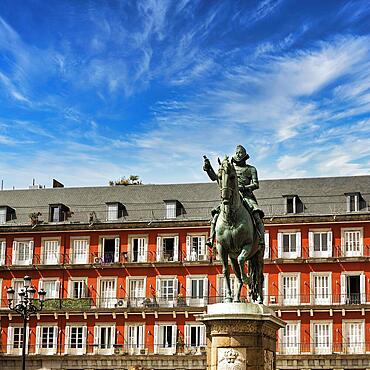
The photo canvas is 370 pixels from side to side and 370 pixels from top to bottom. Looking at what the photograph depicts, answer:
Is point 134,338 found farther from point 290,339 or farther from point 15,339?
point 290,339

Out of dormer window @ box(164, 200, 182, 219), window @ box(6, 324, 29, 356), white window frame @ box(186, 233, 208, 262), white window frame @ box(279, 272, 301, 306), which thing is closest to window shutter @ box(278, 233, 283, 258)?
white window frame @ box(279, 272, 301, 306)

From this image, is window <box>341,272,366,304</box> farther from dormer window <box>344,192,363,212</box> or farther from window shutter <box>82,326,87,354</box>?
window shutter <box>82,326,87,354</box>

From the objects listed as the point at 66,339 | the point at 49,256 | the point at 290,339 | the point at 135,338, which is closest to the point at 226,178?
the point at 290,339

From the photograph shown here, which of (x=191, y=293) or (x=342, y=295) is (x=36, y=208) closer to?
(x=191, y=293)

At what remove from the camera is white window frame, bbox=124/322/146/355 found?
59.7 m

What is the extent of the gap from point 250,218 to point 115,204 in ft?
152

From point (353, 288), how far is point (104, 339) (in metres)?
17.6

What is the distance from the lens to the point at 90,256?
62.0 meters

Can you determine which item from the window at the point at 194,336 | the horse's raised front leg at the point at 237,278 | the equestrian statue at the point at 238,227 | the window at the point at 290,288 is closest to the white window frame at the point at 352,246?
the window at the point at 290,288

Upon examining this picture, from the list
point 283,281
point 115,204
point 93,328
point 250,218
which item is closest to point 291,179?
point 283,281

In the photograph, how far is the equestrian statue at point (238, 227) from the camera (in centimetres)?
1717

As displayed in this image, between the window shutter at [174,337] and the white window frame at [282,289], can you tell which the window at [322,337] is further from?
the window shutter at [174,337]

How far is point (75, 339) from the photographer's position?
61.0m

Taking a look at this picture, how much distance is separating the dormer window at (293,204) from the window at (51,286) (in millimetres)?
17351
